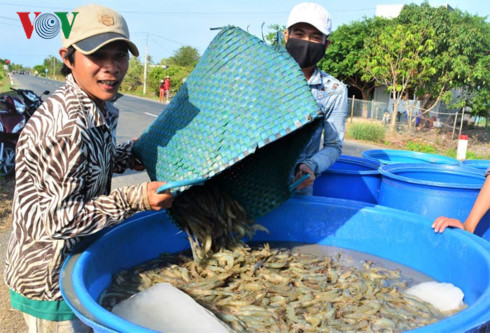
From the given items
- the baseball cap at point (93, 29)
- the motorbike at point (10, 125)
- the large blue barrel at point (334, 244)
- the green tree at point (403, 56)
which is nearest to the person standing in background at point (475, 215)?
the large blue barrel at point (334, 244)

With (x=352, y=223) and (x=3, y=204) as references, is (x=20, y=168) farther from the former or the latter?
(x=3, y=204)

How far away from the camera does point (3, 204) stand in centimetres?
632

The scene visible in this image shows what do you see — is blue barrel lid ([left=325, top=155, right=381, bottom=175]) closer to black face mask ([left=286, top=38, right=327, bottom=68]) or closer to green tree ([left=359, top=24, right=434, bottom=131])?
black face mask ([left=286, top=38, right=327, bottom=68])

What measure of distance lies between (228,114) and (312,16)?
1.32 metres

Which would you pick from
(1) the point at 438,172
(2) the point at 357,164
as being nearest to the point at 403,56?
(2) the point at 357,164

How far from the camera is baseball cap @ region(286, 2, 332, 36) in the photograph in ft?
9.78

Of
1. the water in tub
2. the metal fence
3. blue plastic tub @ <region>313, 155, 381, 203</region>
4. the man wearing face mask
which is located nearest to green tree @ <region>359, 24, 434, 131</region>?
the metal fence

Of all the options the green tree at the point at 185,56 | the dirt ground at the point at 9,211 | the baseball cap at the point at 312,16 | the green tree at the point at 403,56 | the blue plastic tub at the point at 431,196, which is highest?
the green tree at the point at 185,56

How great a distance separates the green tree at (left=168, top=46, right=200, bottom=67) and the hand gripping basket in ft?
225

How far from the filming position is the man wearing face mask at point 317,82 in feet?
9.82

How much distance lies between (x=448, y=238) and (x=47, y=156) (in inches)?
92.9

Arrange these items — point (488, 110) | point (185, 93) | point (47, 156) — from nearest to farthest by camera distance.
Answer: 1. point (47, 156)
2. point (185, 93)
3. point (488, 110)

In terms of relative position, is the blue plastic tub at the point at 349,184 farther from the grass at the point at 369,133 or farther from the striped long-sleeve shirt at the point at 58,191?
the grass at the point at 369,133

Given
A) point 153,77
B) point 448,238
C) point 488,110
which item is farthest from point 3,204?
point 153,77
